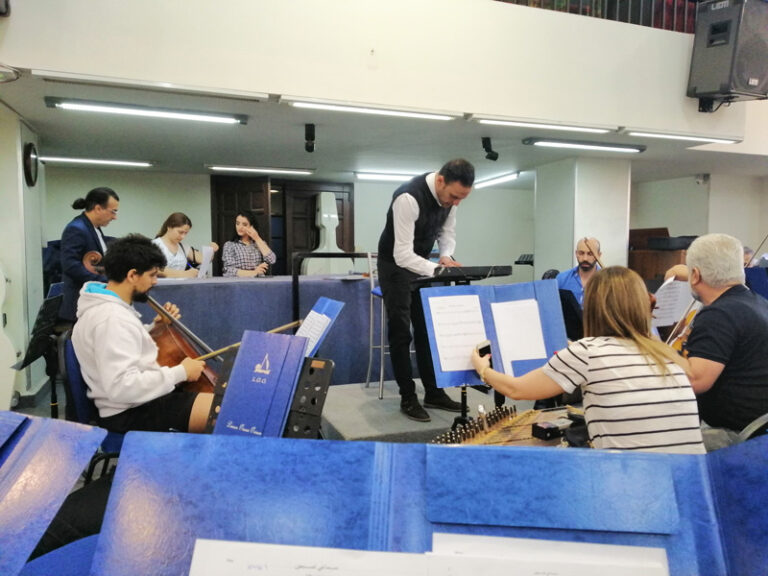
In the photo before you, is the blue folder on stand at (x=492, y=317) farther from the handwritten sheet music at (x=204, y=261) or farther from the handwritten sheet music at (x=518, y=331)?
the handwritten sheet music at (x=204, y=261)

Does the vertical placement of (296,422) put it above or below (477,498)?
below

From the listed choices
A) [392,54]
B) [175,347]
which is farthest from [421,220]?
[392,54]

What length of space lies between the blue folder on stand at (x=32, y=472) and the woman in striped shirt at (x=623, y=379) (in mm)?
1201

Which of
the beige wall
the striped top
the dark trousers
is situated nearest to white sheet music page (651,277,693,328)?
the dark trousers

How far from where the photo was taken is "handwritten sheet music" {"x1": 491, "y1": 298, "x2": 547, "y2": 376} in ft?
6.45

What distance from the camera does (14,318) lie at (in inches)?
162

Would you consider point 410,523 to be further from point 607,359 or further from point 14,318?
point 14,318

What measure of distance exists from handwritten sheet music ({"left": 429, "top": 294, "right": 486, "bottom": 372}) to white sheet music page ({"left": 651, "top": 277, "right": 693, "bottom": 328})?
1.48 meters

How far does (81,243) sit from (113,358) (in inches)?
72.5

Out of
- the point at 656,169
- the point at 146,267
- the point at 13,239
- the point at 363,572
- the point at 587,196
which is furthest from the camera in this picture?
the point at 656,169

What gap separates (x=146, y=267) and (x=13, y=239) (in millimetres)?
2643

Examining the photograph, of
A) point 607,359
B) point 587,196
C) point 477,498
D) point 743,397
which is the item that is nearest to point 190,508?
point 477,498

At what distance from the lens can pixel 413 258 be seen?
261cm

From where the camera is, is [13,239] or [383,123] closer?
[13,239]
